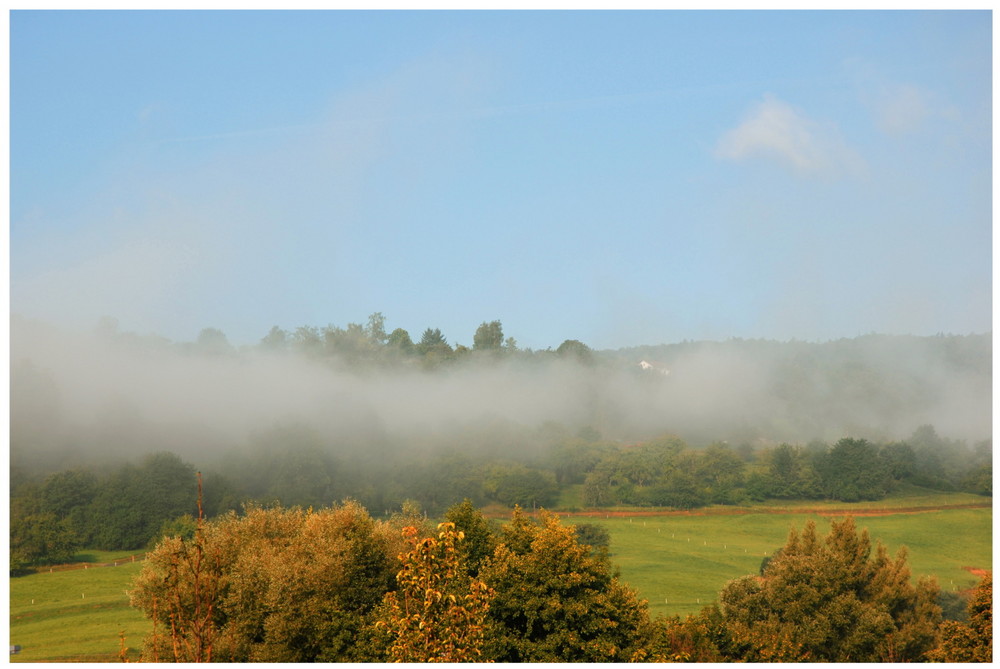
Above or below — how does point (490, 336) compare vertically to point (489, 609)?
above

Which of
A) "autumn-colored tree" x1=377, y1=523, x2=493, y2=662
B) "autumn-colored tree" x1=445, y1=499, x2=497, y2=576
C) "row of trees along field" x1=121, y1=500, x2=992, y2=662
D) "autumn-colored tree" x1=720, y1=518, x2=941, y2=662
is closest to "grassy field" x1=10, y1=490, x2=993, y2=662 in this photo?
"autumn-colored tree" x1=720, y1=518, x2=941, y2=662

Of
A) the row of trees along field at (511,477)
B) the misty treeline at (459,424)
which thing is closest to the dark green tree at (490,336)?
the misty treeline at (459,424)

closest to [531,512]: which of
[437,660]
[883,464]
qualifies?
[883,464]

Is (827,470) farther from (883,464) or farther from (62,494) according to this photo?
(62,494)

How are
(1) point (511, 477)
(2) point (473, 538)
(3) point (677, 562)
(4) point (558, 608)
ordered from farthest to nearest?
1. (1) point (511, 477)
2. (3) point (677, 562)
3. (2) point (473, 538)
4. (4) point (558, 608)

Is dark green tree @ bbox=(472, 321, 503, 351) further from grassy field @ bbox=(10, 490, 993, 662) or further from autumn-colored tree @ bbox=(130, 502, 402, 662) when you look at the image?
autumn-colored tree @ bbox=(130, 502, 402, 662)

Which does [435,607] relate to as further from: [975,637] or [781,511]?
[781,511]

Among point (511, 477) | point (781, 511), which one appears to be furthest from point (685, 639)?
point (511, 477)

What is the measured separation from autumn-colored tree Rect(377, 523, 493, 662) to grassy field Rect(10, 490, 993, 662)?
34.8 metres

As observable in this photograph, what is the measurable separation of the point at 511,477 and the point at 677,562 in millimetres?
28816

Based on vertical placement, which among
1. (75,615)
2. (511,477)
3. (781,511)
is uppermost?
(511,477)

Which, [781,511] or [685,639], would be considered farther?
[781,511]

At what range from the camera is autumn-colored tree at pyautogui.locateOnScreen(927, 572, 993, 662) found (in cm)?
2831

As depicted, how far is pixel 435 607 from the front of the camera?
599 inches
